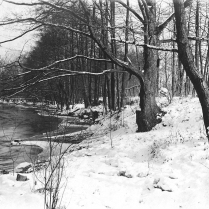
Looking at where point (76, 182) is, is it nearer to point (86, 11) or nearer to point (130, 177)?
point (130, 177)

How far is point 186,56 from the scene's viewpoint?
595 cm

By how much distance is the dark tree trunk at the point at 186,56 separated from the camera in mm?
5795

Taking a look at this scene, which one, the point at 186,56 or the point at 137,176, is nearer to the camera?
the point at 186,56

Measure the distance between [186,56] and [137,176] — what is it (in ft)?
10.5

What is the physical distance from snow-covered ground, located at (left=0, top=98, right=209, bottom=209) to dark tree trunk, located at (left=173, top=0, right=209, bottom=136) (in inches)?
55.9

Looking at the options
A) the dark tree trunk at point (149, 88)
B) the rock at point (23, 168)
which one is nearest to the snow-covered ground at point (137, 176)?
the dark tree trunk at point (149, 88)

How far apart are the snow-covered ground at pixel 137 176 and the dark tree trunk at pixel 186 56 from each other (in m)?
1.42

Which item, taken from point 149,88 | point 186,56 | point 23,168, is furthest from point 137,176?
point 149,88

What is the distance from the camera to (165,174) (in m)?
6.14

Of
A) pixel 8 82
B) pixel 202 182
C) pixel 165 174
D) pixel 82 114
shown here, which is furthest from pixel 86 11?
pixel 82 114

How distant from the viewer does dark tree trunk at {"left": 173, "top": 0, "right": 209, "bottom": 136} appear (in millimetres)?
5795

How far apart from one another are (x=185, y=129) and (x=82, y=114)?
17.0 metres

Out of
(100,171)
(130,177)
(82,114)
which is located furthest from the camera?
(82,114)

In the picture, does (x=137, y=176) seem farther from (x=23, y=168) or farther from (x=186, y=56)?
(x=23, y=168)
